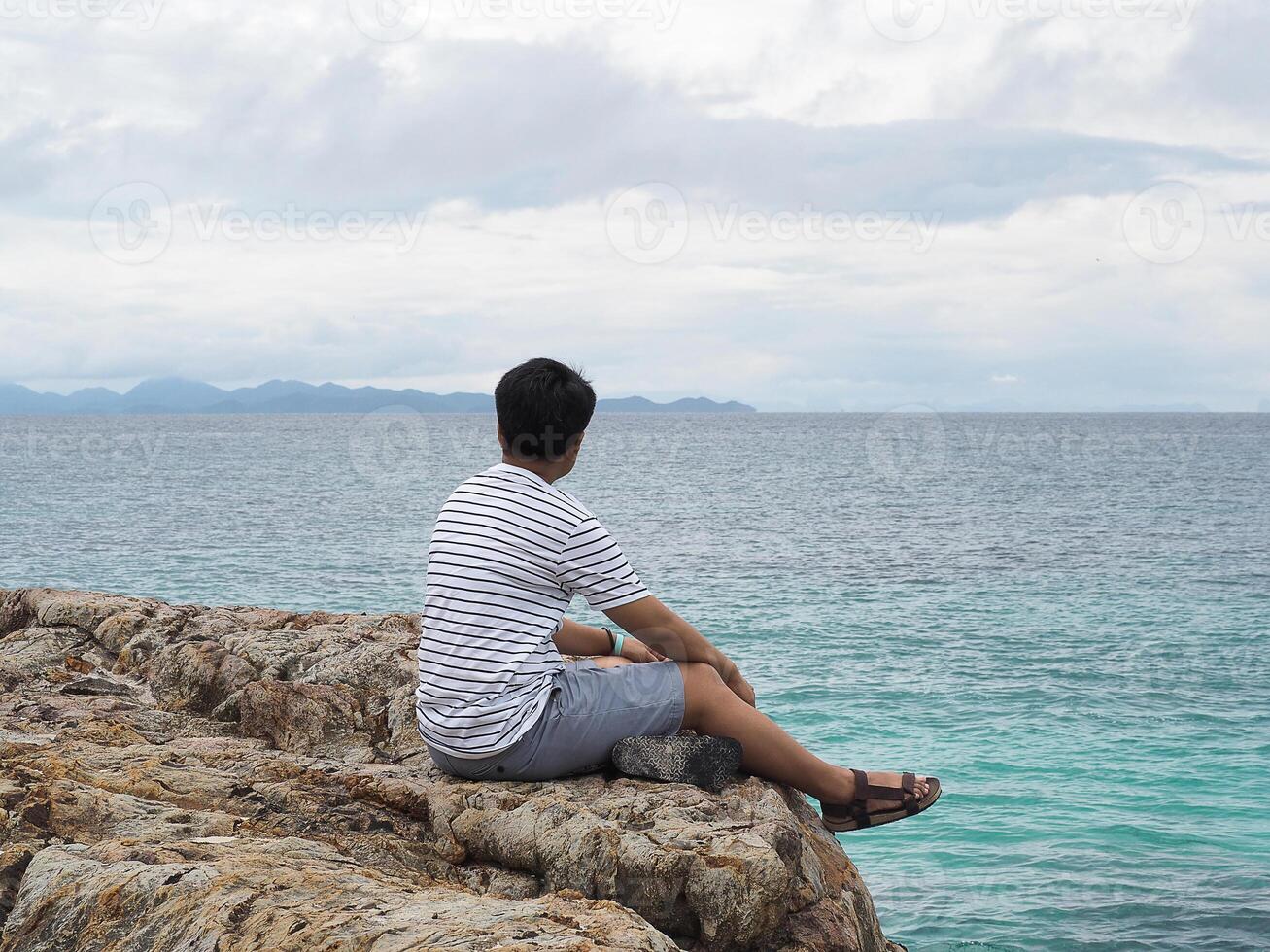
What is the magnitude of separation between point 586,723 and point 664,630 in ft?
1.75

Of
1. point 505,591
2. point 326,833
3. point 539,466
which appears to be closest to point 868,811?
point 505,591

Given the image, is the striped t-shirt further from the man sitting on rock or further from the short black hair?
the short black hair

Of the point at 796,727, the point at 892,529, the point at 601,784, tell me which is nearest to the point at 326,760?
the point at 601,784

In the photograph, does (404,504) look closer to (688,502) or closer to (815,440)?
(688,502)

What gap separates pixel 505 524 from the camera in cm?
452

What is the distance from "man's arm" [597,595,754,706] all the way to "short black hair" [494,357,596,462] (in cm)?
73

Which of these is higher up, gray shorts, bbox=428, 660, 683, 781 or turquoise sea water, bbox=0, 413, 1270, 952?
gray shorts, bbox=428, 660, 683, 781

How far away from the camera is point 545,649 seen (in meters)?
4.70

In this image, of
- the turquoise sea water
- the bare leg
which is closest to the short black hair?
the bare leg

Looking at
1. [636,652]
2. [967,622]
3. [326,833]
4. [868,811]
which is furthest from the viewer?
[967,622]

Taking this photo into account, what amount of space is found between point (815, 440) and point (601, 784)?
140 metres

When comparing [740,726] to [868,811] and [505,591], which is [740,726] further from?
[505,591]

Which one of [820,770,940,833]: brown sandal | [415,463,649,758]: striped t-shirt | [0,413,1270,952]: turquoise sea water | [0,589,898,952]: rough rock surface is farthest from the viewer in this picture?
[0,413,1270,952]: turquoise sea water

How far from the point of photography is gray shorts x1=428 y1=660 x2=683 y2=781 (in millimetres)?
4695
